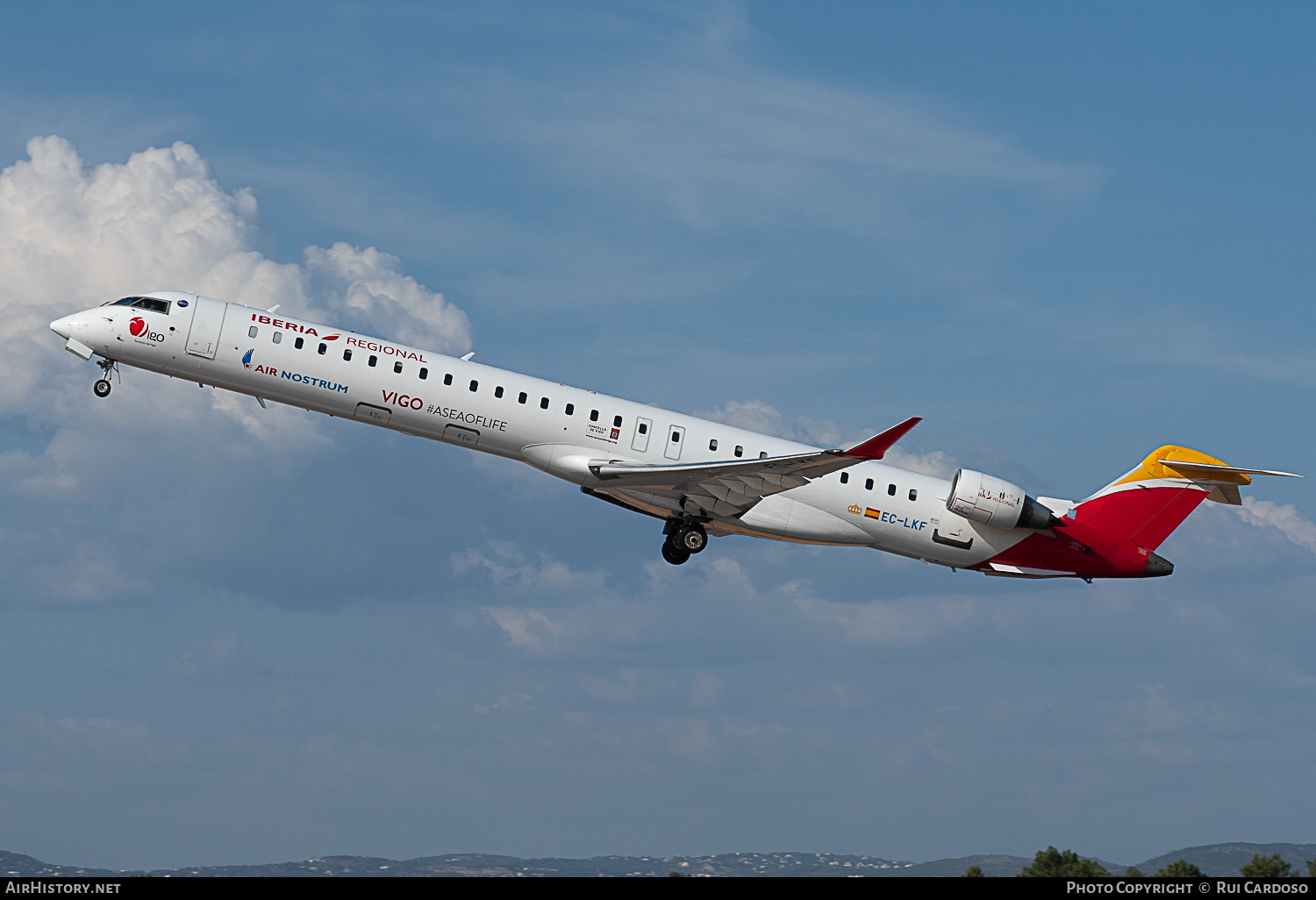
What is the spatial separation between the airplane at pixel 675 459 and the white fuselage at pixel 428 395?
44mm

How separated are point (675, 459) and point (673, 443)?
18.5 inches

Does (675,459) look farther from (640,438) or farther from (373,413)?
(373,413)

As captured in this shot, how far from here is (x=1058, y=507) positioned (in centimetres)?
3947

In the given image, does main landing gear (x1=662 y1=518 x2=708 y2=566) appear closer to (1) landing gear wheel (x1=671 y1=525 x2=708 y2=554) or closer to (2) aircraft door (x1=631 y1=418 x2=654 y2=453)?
(1) landing gear wheel (x1=671 y1=525 x2=708 y2=554)

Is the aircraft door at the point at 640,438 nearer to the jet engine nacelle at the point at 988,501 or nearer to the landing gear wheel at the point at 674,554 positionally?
the landing gear wheel at the point at 674,554

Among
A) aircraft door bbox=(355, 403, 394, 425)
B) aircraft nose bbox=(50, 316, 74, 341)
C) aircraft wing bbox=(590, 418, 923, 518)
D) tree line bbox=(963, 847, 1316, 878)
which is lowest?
tree line bbox=(963, 847, 1316, 878)

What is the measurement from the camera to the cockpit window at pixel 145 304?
112 ft

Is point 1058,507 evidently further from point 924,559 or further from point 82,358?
point 82,358

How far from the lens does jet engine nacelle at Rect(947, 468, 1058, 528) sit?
37.2 metres

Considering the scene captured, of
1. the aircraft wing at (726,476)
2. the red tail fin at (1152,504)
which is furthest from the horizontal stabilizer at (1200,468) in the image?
the aircraft wing at (726,476)

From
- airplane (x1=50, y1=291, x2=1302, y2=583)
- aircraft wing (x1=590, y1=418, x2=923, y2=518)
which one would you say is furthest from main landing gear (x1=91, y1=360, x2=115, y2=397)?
aircraft wing (x1=590, y1=418, x2=923, y2=518)
